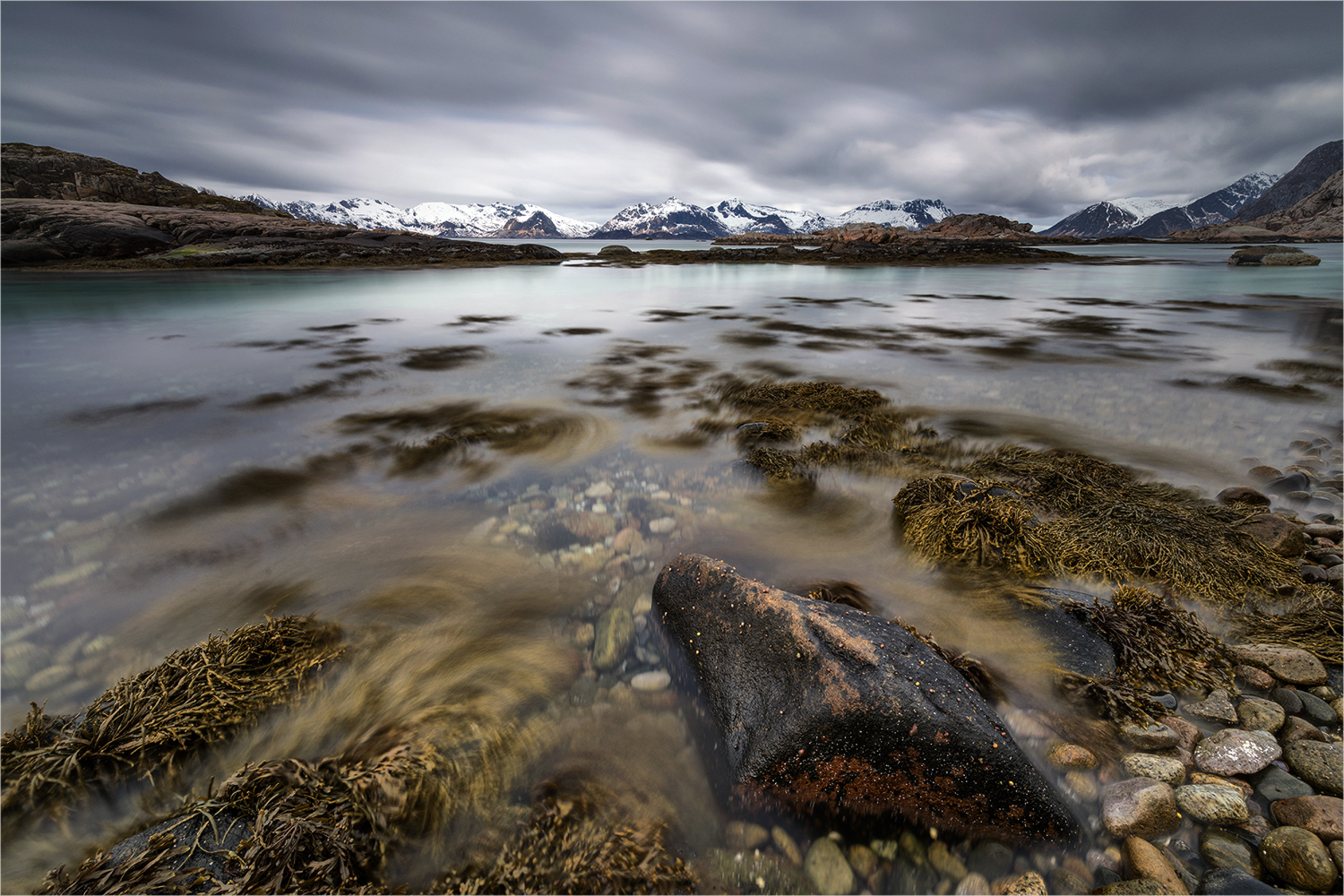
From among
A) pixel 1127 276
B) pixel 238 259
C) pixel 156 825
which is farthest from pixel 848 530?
pixel 238 259

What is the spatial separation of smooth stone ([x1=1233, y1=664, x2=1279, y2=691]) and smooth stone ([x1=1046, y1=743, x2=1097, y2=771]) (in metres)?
1.27

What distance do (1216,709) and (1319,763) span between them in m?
0.40

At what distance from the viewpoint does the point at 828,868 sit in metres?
2.25

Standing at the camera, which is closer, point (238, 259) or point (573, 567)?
point (573, 567)

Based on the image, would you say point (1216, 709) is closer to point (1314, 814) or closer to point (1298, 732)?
point (1298, 732)

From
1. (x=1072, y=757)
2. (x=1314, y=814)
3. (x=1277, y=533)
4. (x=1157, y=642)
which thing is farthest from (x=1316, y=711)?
(x=1277, y=533)

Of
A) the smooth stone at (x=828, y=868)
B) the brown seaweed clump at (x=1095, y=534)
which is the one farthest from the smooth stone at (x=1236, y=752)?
the smooth stone at (x=828, y=868)

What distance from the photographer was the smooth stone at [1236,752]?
247 cm

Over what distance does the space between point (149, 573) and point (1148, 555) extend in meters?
8.15

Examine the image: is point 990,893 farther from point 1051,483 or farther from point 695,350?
point 695,350

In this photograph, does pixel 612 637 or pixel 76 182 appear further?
pixel 76 182

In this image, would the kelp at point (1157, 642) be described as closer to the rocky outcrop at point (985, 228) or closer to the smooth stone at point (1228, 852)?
the smooth stone at point (1228, 852)

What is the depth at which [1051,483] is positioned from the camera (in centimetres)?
549

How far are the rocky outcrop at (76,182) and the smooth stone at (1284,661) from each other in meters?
86.2
